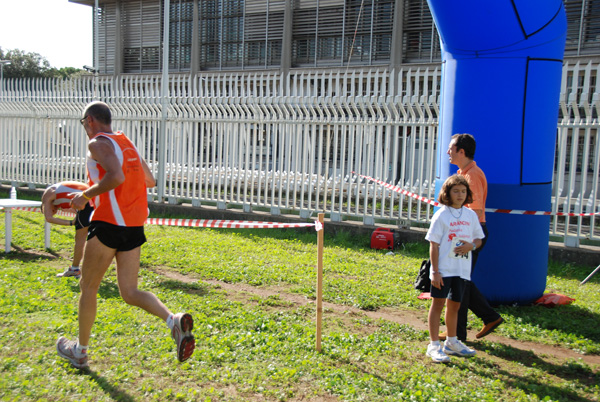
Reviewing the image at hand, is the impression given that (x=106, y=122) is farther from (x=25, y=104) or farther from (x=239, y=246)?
(x=25, y=104)

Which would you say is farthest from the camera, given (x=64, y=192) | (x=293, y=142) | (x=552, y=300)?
(x=293, y=142)

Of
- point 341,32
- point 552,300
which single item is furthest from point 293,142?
point 341,32

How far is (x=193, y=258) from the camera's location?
805 cm

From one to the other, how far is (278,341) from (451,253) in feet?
5.45

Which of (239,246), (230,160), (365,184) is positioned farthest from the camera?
(230,160)

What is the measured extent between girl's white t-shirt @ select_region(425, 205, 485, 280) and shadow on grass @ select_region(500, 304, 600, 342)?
154 cm

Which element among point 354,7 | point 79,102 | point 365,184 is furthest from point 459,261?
point 354,7

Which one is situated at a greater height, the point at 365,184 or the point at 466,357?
the point at 365,184

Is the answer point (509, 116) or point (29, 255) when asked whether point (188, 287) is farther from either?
point (509, 116)

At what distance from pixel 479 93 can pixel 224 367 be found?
13.1ft

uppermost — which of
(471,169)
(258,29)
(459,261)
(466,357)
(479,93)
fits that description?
(258,29)

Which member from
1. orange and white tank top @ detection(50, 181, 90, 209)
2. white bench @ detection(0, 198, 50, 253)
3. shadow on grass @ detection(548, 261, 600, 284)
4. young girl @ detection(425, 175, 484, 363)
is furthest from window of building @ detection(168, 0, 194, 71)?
young girl @ detection(425, 175, 484, 363)

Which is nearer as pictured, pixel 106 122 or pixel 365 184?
pixel 106 122

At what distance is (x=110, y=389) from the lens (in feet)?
12.3
